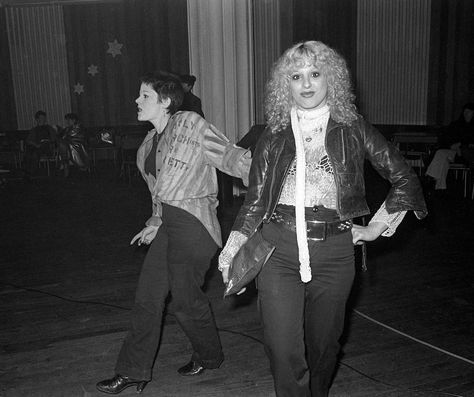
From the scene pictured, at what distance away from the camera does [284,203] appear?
2109 millimetres

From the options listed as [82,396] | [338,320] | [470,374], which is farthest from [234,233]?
[470,374]

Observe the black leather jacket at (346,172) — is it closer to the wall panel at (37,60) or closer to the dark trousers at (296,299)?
the dark trousers at (296,299)

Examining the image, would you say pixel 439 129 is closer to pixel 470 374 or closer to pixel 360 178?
pixel 470 374

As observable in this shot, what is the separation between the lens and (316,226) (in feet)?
6.77

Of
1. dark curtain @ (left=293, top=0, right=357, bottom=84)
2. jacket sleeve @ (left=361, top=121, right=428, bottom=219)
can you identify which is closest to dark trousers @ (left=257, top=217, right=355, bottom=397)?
jacket sleeve @ (left=361, top=121, right=428, bottom=219)

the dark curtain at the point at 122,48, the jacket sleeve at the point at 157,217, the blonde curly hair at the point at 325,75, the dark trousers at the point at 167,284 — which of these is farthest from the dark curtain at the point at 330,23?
the blonde curly hair at the point at 325,75

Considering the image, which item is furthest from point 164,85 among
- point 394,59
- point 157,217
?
point 394,59

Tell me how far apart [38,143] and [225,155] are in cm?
1006

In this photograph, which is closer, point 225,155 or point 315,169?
point 315,169

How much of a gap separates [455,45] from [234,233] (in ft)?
33.3

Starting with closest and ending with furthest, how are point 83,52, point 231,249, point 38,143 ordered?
point 231,249, point 38,143, point 83,52

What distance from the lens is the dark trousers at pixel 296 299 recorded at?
206 centimetres

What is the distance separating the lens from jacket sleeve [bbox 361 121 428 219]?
2.11 m

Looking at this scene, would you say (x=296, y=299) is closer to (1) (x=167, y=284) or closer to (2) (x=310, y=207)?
(2) (x=310, y=207)
